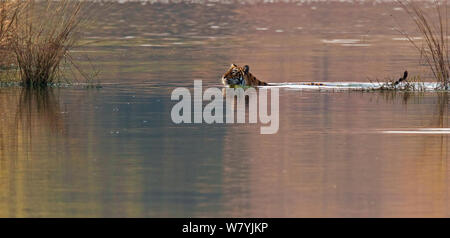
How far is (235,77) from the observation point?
21.7 m

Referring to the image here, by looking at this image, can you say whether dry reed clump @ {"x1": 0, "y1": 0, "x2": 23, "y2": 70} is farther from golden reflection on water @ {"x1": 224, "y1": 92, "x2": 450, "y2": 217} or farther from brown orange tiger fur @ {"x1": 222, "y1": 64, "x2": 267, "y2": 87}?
golden reflection on water @ {"x1": 224, "y1": 92, "x2": 450, "y2": 217}

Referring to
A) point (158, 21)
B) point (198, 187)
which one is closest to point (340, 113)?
point (198, 187)

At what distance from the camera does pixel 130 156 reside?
12672 mm

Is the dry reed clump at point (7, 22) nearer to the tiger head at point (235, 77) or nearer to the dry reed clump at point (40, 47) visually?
the dry reed clump at point (40, 47)

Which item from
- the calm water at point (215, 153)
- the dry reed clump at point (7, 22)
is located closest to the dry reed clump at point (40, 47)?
the dry reed clump at point (7, 22)

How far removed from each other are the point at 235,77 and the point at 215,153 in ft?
29.0

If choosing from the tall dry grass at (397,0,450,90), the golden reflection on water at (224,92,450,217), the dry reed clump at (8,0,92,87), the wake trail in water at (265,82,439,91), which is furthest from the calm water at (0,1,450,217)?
the wake trail in water at (265,82,439,91)

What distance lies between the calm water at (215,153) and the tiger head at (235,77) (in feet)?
2.76

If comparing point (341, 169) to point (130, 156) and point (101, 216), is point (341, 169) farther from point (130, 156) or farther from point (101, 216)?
point (101, 216)

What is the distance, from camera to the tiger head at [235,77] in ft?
70.8

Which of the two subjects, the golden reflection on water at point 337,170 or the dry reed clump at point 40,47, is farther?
the dry reed clump at point 40,47

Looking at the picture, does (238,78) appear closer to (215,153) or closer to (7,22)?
(7,22)

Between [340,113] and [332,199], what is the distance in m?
6.64

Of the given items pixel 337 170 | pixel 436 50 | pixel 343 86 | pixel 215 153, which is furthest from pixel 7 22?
pixel 337 170
